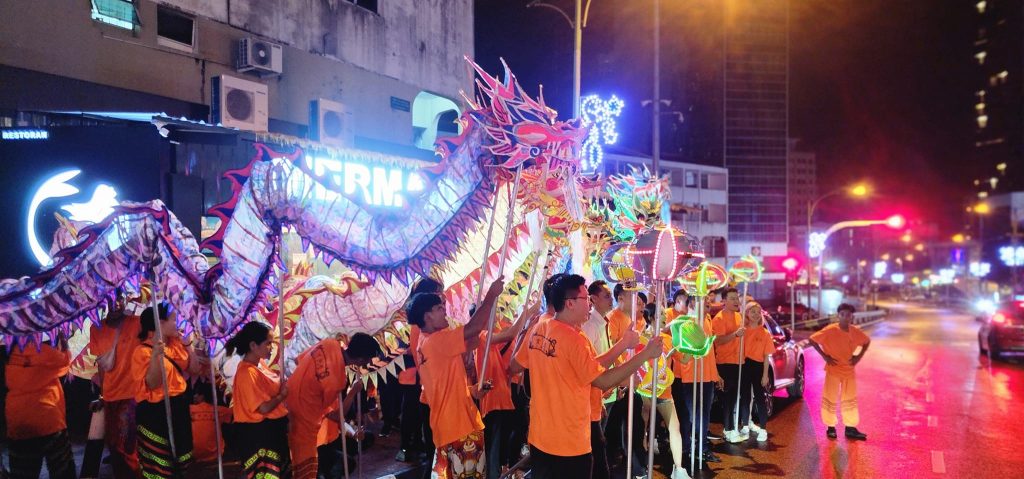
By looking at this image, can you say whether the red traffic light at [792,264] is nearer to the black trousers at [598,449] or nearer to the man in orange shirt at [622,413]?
the man in orange shirt at [622,413]

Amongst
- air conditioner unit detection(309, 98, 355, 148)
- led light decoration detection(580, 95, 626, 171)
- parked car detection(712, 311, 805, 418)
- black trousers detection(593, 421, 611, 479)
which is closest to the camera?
black trousers detection(593, 421, 611, 479)

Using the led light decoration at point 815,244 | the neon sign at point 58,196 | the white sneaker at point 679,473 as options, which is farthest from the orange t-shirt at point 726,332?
the led light decoration at point 815,244

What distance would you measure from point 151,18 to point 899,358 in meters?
18.8

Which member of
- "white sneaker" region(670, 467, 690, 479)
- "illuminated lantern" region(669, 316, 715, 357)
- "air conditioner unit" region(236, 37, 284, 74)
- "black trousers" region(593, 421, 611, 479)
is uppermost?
"air conditioner unit" region(236, 37, 284, 74)

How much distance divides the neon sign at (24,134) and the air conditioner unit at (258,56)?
8.55ft

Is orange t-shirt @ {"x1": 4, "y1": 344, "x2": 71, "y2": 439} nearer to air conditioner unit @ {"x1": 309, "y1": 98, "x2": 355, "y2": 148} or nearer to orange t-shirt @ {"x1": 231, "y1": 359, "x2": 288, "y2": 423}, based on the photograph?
orange t-shirt @ {"x1": 231, "y1": 359, "x2": 288, "y2": 423}

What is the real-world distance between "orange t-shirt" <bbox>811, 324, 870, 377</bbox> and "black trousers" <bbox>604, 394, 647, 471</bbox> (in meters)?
3.53

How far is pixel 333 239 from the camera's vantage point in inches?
213

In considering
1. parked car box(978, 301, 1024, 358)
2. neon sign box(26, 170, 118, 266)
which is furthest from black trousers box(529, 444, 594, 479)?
parked car box(978, 301, 1024, 358)

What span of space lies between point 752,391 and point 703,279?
3011mm

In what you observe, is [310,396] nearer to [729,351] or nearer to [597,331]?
[597,331]

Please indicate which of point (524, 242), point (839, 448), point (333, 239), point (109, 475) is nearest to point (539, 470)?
point (333, 239)

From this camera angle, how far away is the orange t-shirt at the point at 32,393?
5.51 metres

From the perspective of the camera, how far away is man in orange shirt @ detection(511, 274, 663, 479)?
4.38 m
